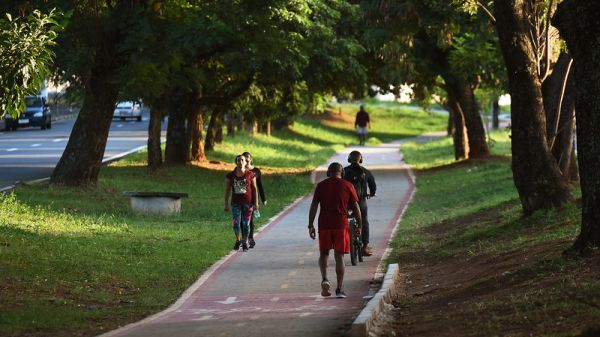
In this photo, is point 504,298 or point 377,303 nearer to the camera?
point 504,298

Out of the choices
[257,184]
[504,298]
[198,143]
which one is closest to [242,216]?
[257,184]

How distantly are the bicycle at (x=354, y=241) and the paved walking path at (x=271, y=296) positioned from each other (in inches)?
6.7

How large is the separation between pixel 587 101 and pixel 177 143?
26929mm

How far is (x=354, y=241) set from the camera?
57.3 ft

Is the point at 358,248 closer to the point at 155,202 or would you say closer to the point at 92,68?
the point at 155,202

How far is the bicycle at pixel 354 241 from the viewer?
56.6 feet

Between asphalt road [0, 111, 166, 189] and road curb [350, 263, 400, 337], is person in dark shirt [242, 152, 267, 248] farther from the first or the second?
asphalt road [0, 111, 166, 189]

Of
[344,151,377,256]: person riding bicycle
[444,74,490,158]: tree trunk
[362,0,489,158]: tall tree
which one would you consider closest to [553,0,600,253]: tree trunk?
[344,151,377,256]: person riding bicycle

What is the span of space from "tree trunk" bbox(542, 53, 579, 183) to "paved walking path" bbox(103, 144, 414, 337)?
141 inches

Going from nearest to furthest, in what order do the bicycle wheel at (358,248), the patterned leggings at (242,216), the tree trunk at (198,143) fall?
1. the bicycle wheel at (358,248)
2. the patterned leggings at (242,216)
3. the tree trunk at (198,143)

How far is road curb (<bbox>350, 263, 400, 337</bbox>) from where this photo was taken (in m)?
10.8

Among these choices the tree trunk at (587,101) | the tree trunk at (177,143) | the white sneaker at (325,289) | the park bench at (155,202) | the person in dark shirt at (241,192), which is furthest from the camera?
the tree trunk at (177,143)

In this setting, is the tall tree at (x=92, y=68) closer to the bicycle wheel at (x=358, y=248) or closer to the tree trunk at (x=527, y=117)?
the tree trunk at (x=527, y=117)

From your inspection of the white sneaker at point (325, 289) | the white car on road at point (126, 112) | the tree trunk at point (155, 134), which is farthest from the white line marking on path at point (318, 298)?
the white car on road at point (126, 112)
